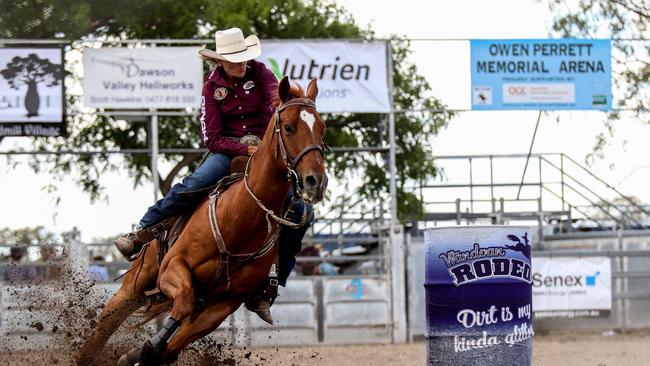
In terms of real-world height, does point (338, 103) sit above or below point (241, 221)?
above

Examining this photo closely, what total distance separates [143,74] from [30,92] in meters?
1.71

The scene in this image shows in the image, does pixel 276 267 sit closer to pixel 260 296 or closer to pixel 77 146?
pixel 260 296

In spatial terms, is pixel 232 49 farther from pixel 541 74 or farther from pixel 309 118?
pixel 541 74

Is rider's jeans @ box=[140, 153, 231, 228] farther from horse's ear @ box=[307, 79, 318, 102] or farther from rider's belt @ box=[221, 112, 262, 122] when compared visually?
horse's ear @ box=[307, 79, 318, 102]

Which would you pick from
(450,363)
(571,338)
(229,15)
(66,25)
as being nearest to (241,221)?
(450,363)

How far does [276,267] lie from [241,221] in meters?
0.63

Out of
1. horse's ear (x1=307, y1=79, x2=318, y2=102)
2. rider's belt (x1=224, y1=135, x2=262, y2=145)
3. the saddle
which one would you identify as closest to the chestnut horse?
horse's ear (x1=307, y1=79, x2=318, y2=102)

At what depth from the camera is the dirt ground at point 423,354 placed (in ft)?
42.0

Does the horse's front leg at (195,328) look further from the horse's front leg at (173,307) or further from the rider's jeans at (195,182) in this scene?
the rider's jeans at (195,182)

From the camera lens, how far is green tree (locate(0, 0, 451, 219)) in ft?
73.7

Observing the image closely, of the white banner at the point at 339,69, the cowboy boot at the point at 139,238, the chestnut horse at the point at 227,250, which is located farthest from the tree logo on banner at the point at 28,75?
the chestnut horse at the point at 227,250

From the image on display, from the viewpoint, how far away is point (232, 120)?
866 centimetres

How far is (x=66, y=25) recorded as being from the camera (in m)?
20.1

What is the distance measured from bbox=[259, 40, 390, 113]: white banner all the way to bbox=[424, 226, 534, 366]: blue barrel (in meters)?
8.69
